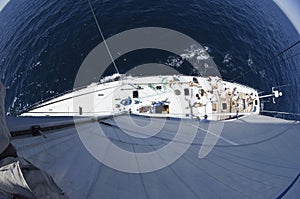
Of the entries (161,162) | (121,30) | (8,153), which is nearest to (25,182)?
(8,153)

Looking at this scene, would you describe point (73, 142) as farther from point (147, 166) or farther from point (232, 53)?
point (232, 53)

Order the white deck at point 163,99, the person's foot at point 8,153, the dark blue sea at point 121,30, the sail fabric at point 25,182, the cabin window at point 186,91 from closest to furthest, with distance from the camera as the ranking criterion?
1. the sail fabric at point 25,182
2. the person's foot at point 8,153
3. the white deck at point 163,99
4. the cabin window at point 186,91
5. the dark blue sea at point 121,30

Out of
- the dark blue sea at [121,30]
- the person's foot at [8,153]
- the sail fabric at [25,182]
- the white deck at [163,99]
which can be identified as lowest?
the sail fabric at [25,182]

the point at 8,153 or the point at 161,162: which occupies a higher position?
the point at 8,153

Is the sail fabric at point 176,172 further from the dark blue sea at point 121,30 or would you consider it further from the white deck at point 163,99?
the dark blue sea at point 121,30

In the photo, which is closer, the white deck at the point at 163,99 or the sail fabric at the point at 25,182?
the sail fabric at the point at 25,182

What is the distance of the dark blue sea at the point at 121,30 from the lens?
24.2 m

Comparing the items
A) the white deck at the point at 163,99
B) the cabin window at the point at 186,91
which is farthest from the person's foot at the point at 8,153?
the cabin window at the point at 186,91

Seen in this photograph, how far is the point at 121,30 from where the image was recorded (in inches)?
1077

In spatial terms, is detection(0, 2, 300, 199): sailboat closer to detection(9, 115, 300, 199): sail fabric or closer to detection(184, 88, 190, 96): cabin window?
detection(9, 115, 300, 199): sail fabric

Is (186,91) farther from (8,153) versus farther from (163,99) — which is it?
(8,153)

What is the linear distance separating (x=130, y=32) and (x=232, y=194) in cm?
2484

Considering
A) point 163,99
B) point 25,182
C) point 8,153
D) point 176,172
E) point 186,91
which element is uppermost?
point 186,91

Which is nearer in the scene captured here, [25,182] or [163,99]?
[25,182]
